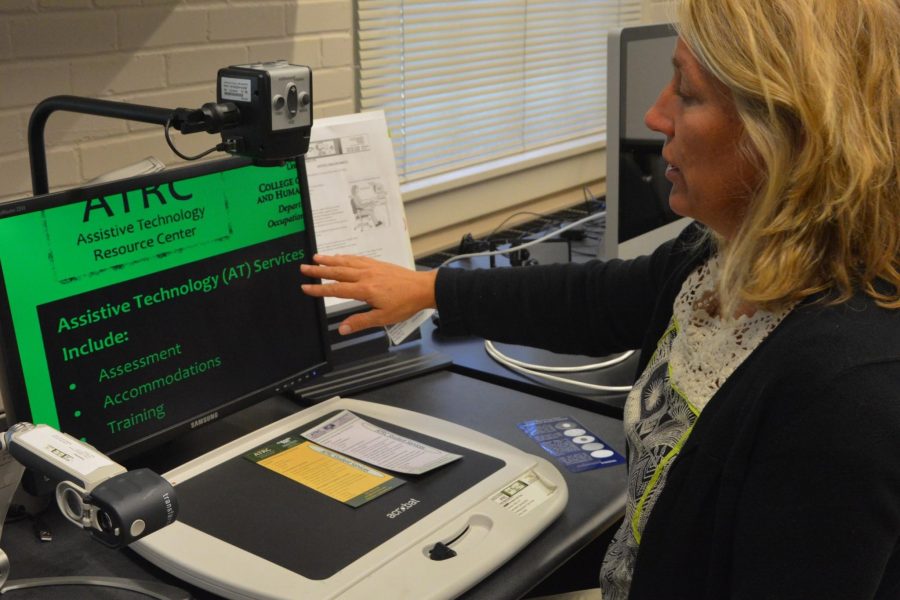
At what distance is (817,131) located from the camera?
36.8 inches

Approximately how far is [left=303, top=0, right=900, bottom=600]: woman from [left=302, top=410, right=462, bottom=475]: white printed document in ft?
1.07

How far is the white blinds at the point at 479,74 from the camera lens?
2365mm

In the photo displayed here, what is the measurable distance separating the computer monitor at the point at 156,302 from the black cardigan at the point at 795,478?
24.1 inches

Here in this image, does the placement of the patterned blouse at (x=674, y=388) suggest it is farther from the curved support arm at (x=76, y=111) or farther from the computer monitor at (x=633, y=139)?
the curved support arm at (x=76, y=111)

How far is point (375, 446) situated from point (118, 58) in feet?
2.86

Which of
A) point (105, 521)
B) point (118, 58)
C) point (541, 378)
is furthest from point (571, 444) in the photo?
point (118, 58)

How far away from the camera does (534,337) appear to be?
154cm

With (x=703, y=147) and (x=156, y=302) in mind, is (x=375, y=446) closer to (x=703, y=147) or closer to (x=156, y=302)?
(x=156, y=302)

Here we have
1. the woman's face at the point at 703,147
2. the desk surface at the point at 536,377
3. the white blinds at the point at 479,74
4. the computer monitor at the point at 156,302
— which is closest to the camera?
the woman's face at the point at 703,147

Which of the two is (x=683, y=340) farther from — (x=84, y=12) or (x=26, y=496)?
(x=84, y=12)

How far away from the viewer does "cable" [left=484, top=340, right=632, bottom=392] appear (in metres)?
1.63

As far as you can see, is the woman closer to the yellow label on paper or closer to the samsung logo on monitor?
the yellow label on paper

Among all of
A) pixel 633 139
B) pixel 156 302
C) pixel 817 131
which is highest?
pixel 817 131

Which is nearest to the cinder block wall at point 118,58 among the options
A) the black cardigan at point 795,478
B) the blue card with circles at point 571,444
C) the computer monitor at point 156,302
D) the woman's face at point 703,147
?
the computer monitor at point 156,302
